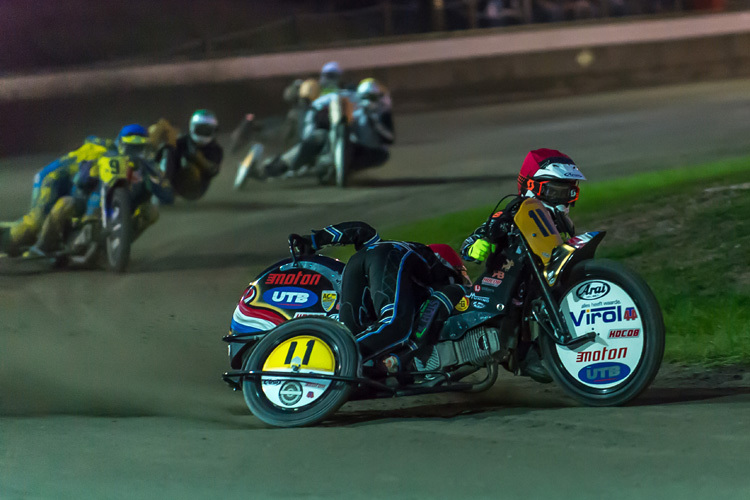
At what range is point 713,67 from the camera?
28.3 metres

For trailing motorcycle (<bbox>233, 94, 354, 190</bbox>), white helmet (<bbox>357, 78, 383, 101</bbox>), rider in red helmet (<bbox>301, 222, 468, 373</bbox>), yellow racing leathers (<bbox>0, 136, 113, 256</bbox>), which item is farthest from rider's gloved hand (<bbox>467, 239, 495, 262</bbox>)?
white helmet (<bbox>357, 78, 383, 101</bbox>)

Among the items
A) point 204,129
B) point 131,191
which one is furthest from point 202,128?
point 131,191

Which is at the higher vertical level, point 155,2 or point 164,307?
point 155,2

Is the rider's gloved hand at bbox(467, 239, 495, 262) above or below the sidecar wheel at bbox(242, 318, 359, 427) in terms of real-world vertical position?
above

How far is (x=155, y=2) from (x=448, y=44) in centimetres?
853

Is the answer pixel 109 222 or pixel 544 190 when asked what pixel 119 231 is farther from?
pixel 544 190

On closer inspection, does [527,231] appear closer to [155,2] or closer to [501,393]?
[501,393]

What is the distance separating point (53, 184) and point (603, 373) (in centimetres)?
754

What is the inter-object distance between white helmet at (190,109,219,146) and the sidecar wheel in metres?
9.16

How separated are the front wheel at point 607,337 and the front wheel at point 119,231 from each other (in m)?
6.32

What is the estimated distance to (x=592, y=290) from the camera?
20.2ft

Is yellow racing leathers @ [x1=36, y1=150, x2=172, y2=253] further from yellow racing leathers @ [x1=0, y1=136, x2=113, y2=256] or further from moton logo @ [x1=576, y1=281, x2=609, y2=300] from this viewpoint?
moton logo @ [x1=576, y1=281, x2=609, y2=300]

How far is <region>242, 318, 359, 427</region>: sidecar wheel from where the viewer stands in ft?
20.1

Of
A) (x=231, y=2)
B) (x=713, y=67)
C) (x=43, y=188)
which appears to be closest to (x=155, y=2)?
(x=231, y=2)
